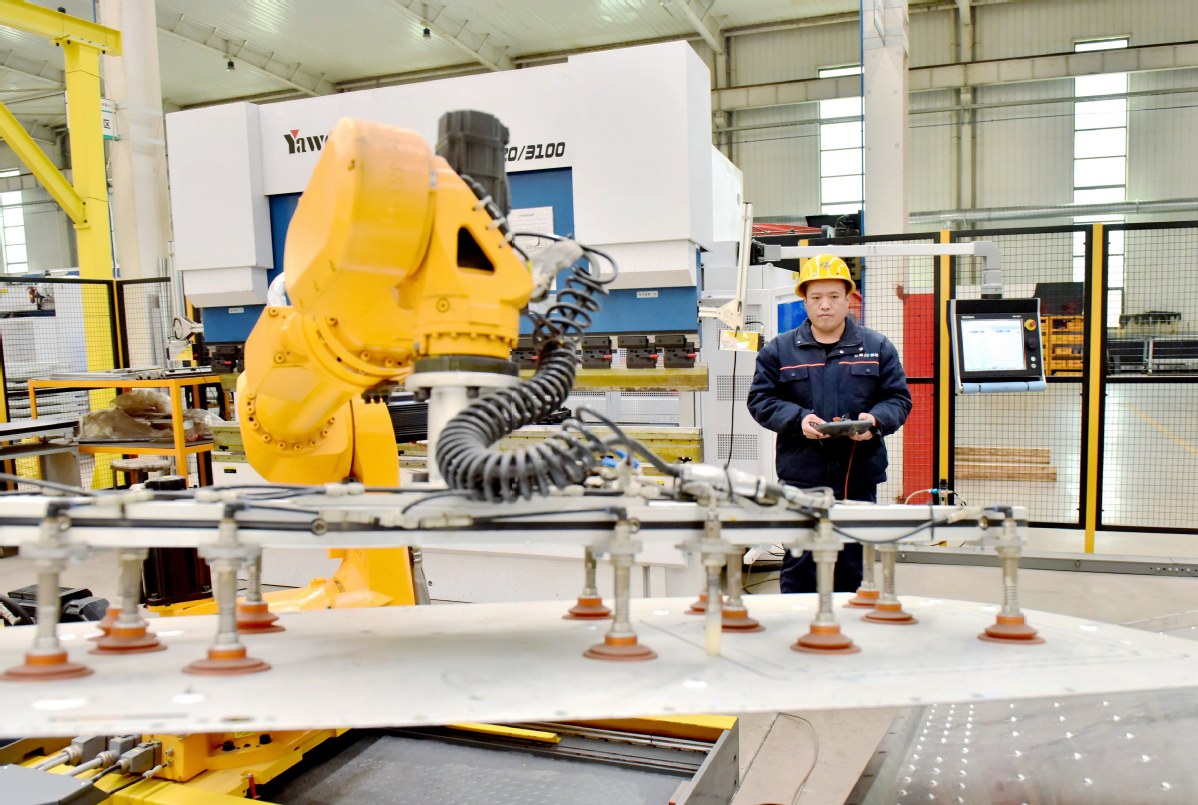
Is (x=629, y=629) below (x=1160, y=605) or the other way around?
the other way around

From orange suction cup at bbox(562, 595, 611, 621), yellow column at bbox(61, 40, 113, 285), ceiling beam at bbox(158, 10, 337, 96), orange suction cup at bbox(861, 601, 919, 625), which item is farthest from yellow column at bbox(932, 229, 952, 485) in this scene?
ceiling beam at bbox(158, 10, 337, 96)

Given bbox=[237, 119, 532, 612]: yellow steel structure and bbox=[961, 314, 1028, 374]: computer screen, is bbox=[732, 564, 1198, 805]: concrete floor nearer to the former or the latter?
bbox=[237, 119, 532, 612]: yellow steel structure

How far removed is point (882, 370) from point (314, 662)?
8.58 feet

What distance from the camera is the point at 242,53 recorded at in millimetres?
13320

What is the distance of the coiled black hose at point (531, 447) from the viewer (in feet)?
3.94

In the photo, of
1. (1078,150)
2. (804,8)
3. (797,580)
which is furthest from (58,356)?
(1078,150)

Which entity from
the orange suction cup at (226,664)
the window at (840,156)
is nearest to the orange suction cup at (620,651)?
the orange suction cup at (226,664)

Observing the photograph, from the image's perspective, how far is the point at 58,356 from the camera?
6.89 m

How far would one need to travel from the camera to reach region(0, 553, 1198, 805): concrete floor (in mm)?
2627

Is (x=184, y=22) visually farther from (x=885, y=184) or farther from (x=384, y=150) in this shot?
(x=384, y=150)

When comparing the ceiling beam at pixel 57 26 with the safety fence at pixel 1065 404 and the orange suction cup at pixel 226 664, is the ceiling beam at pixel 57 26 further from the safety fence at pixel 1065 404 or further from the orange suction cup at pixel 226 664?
the orange suction cup at pixel 226 664

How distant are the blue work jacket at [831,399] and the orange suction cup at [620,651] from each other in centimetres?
201

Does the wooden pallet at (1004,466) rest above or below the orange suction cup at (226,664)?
below

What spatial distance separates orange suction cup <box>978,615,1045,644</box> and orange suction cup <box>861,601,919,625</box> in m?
0.14
